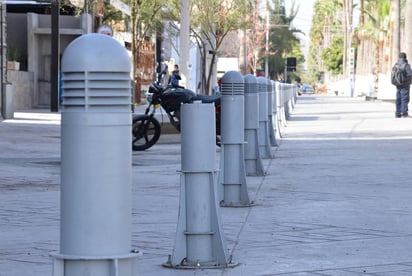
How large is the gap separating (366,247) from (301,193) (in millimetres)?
3550

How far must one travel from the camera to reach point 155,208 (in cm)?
979

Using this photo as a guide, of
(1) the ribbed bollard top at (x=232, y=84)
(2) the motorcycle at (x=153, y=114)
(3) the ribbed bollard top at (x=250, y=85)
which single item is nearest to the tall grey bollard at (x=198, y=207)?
(1) the ribbed bollard top at (x=232, y=84)

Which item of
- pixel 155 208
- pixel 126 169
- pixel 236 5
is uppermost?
pixel 236 5

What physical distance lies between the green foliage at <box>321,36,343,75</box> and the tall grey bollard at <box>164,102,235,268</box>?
477 feet

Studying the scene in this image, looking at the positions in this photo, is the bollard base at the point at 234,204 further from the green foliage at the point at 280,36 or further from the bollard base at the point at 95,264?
the green foliage at the point at 280,36

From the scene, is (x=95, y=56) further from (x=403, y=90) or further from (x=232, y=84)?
(x=403, y=90)

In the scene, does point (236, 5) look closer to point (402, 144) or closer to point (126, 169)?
point (402, 144)

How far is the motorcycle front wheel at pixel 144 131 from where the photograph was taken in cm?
1805

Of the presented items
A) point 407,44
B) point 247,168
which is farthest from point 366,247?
point 407,44

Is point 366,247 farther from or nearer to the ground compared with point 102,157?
nearer to the ground

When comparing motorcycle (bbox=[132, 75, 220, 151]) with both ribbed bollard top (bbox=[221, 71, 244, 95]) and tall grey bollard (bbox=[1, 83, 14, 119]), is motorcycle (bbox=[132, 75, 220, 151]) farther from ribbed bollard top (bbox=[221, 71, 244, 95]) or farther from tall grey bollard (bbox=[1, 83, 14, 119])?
tall grey bollard (bbox=[1, 83, 14, 119])

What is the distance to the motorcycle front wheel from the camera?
18047mm

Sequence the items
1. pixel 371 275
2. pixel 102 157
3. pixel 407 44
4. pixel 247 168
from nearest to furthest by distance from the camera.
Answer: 1. pixel 102 157
2. pixel 371 275
3. pixel 247 168
4. pixel 407 44

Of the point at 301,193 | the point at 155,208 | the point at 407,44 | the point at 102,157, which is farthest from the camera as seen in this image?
the point at 407,44
